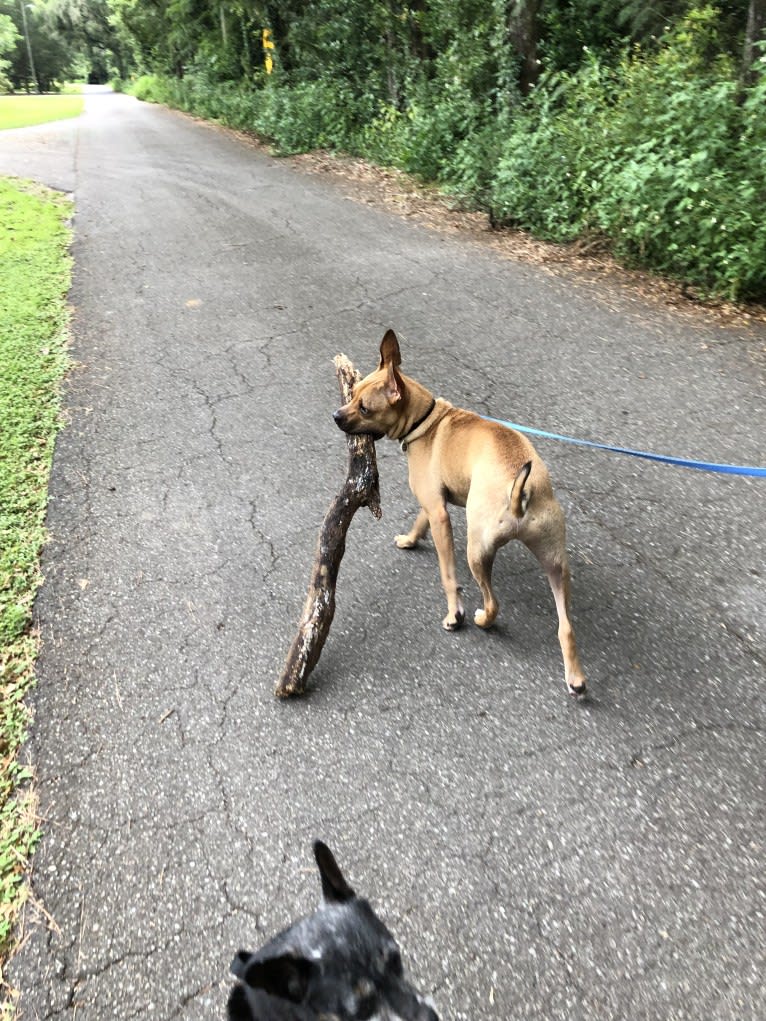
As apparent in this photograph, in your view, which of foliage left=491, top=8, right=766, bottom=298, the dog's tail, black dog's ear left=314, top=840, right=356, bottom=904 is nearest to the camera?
black dog's ear left=314, top=840, right=356, bottom=904

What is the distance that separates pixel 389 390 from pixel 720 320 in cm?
462

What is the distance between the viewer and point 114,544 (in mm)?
3938

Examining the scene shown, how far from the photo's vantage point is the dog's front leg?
10.6 ft

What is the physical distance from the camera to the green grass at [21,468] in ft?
8.20

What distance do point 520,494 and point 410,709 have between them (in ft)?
3.35

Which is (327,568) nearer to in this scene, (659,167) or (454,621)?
(454,621)

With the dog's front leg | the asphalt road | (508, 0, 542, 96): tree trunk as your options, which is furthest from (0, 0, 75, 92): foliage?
the dog's front leg

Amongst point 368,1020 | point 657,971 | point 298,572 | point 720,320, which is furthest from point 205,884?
point 720,320

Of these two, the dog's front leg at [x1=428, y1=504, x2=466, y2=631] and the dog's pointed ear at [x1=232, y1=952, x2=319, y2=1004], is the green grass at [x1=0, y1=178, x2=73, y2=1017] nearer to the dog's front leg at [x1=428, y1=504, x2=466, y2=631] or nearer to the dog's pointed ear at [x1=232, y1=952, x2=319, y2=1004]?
the dog's pointed ear at [x1=232, y1=952, x2=319, y2=1004]

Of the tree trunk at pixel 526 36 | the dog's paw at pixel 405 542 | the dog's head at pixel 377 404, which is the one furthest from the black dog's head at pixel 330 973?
the tree trunk at pixel 526 36

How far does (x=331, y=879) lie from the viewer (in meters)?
1.67

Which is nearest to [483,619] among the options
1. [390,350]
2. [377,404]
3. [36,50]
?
[377,404]

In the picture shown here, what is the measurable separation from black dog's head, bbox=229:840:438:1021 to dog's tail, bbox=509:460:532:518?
1531 mm

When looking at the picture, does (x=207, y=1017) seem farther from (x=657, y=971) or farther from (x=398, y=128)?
(x=398, y=128)
